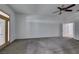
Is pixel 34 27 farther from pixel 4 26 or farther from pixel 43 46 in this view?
pixel 4 26

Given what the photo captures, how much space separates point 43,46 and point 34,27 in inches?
26.5

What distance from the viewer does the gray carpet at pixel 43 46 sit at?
9.59 feet


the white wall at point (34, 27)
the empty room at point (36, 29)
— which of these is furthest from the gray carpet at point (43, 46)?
the white wall at point (34, 27)

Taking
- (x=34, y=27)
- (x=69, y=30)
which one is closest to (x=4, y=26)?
(x=34, y=27)

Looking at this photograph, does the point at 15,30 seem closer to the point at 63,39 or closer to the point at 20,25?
the point at 20,25

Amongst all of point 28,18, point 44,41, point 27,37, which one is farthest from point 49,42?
point 28,18

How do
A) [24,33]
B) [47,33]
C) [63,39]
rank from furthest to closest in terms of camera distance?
[63,39]
[47,33]
[24,33]

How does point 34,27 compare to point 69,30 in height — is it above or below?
above

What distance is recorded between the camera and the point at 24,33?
3.18m

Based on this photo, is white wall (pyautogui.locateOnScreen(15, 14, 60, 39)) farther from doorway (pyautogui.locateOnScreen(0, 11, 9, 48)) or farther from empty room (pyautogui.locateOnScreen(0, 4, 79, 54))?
doorway (pyautogui.locateOnScreen(0, 11, 9, 48))

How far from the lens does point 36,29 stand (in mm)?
3334
